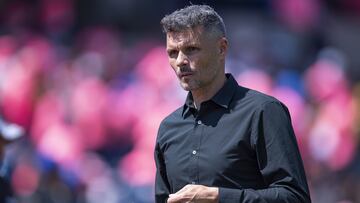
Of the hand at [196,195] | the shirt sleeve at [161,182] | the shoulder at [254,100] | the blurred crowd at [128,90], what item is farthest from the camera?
the blurred crowd at [128,90]

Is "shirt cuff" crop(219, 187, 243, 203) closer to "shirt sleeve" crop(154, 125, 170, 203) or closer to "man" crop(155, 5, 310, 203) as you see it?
"man" crop(155, 5, 310, 203)

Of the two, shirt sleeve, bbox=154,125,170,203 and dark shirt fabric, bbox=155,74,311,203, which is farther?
shirt sleeve, bbox=154,125,170,203

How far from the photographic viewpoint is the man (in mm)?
4840

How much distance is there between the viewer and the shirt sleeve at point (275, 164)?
4.82 metres

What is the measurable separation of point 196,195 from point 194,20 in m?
0.74

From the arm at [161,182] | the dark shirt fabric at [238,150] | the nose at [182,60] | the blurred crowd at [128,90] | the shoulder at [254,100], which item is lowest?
the blurred crowd at [128,90]

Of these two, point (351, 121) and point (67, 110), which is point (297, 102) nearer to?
point (351, 121)

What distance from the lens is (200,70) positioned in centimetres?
503

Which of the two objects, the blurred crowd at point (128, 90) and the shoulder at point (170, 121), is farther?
the blurred crowd at point (128, 90)

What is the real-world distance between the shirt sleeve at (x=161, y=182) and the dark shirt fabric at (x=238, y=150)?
1cm

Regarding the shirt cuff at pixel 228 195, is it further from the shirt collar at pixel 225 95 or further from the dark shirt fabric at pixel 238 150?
the shirt collar at pixel 225 95

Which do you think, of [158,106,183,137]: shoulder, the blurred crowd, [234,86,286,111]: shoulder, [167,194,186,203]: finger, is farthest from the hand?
the blurred crowd

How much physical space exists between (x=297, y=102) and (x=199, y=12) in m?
12.7

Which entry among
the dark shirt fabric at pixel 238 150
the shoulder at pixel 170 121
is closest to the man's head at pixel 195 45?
the dark shirt fabric at pixel 238 150
